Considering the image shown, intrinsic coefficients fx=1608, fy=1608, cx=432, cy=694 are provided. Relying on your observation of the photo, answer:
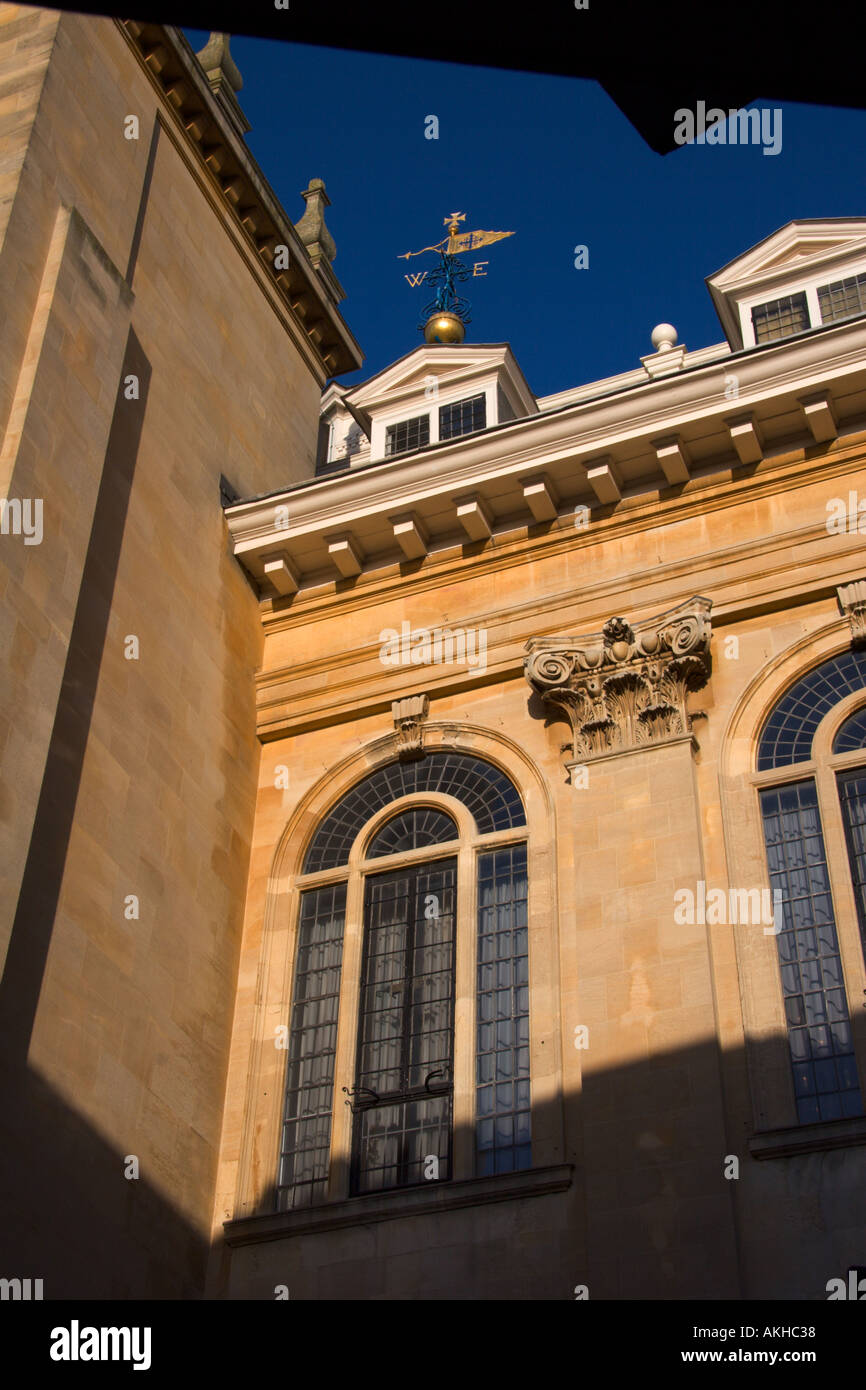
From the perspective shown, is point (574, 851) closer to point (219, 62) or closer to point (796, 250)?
point (796, 250)

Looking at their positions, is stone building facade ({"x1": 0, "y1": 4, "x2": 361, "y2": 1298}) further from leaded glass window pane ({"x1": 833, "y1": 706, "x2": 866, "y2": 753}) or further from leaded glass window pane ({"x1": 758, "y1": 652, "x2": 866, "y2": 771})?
leaded glass window pane ({"x1": 833, "y1": 706, "x2": 866, "y2": 753})

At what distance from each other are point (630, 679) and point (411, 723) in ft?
9.65

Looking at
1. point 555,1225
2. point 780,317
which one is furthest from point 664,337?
point 555,1225

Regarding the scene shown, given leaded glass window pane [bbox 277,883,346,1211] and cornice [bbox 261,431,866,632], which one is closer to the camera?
leaded glass window pane [bbox 277,883,346,1211]

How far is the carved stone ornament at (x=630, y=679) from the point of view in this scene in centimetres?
1739

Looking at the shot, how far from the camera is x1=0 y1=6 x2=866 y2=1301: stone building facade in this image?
1462 cm

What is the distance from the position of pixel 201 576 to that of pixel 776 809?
24.9 feet

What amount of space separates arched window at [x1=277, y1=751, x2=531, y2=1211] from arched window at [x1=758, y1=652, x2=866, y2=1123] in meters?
2.75

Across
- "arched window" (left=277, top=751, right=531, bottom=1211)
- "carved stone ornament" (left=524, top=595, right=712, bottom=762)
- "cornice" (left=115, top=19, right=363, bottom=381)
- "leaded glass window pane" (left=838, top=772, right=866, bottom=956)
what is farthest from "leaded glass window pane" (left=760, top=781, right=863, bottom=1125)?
"cornice" (left=115, top=19, right=363, bottom=381)

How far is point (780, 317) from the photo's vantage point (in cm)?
2222

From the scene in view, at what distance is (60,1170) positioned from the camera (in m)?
14.1

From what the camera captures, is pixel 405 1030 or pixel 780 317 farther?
pixel 780 317

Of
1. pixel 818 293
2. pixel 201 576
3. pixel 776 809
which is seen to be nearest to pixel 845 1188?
pixel 776 809
